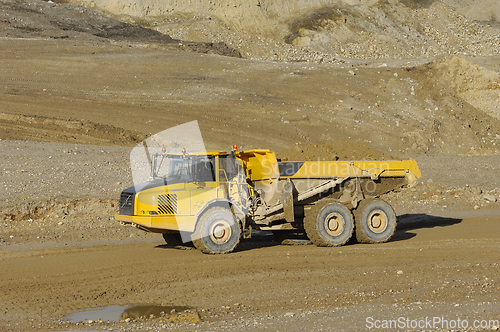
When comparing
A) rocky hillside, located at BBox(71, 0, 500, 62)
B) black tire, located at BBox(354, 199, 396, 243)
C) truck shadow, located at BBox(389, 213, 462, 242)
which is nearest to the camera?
black tire, located at BBox(354, 199, 396, 243)

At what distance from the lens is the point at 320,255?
11.4m

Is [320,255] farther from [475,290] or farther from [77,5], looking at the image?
[77,5]

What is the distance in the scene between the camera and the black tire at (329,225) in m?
12.2

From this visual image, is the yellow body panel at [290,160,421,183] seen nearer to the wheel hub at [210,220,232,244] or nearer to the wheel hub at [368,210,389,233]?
the wheel hub at [368,210,389,233]

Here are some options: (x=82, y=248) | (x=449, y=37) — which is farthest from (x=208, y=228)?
(x=449, y=37)

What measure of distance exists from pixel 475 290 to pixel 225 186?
544cm

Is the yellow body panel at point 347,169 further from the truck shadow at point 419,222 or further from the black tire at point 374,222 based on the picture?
the truck shadow at point 419,222

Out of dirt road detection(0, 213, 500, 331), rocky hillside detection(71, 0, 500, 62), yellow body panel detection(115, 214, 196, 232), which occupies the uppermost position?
rocky hillside detection(71, 0, 500, 62)

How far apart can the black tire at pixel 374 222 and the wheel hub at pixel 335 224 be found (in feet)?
1.70

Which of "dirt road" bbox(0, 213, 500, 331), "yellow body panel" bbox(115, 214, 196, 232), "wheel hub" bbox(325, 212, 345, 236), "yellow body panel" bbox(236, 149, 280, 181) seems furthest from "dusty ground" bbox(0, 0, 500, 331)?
"yellow body panel" bbox(236, 149, 280, 181)

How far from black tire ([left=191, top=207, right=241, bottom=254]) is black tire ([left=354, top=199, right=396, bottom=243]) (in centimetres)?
302

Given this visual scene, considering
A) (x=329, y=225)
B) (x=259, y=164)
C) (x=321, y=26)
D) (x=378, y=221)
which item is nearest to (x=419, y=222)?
(x=378, y=221)

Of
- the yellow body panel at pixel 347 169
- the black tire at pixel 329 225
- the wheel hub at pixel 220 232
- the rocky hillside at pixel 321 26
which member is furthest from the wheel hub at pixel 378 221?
the rocky hillside at pixel 321 26

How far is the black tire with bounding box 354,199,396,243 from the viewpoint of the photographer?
41.3 feet
